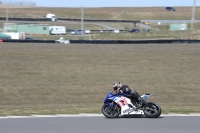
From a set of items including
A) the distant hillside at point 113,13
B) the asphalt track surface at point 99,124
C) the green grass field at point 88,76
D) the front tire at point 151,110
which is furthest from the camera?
the distant hillside at point 113,13

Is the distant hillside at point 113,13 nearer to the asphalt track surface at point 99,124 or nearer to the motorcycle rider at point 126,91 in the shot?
the motorcycle rider at point 126,91

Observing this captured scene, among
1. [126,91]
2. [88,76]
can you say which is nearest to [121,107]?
[126,91]

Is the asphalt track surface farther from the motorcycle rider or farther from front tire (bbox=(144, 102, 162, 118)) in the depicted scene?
the motorcycle rider

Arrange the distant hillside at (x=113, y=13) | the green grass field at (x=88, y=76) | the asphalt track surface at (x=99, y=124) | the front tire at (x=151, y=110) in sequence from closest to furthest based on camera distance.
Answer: the asphalt track surface at (x=99, y=124)
the front tire at (x=151, y=110)
the green grass field at (x=88, y=76)
the distant hillside at (x=113, y=13)

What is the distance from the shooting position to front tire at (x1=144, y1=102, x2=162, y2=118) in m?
11.9

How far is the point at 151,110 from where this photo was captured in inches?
473

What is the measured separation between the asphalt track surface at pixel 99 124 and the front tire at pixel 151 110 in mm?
159

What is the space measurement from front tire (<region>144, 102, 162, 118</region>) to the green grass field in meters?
1.81

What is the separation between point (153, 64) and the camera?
2561 cm

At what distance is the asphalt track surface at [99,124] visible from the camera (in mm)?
10087

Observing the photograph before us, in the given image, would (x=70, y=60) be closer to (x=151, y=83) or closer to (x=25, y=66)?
(x=25, y=66)

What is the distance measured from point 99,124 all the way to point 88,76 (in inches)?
431

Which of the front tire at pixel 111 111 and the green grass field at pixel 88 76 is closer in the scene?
the front tire at pixel 111 111

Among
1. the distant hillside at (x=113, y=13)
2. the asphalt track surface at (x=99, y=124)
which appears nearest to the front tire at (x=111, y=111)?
the asphalt track surface at (x=99, y=124)
